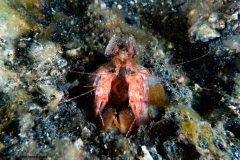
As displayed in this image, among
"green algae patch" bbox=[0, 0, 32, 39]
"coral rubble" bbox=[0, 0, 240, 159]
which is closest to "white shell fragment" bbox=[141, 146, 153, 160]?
"coral rubble" bbox=[0, 0, 240, 159]

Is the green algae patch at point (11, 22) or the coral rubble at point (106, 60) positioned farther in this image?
the green algae patch at point (11, 22)

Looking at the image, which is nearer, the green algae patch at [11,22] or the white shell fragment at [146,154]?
the white shell fragment at [146,154]

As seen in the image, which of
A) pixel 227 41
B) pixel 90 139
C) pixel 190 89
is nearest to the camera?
pixel 90 139

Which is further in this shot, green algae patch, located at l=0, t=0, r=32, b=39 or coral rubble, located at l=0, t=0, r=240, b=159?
green algae patch, located at l=0, t=0, r=32, b=39

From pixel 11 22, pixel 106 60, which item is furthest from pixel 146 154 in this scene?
pixel 11 22

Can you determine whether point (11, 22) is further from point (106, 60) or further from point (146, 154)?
point (146, 154)

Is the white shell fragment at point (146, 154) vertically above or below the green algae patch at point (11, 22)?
below

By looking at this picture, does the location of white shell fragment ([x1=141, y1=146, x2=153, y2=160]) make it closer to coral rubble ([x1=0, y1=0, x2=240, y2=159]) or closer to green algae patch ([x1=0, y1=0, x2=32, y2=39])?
coral rubble ([x1=0, y1=0, x2=240, y2=159])

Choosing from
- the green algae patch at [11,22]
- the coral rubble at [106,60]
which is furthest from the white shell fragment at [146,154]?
the green algae patch at [11,22]

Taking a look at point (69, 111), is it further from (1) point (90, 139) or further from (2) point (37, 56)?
(2) point (37, 56)

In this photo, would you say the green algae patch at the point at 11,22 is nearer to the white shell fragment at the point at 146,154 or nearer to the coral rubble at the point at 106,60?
the coral rubble at the point at 106,60

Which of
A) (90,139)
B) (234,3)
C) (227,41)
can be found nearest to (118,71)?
(90,139)
